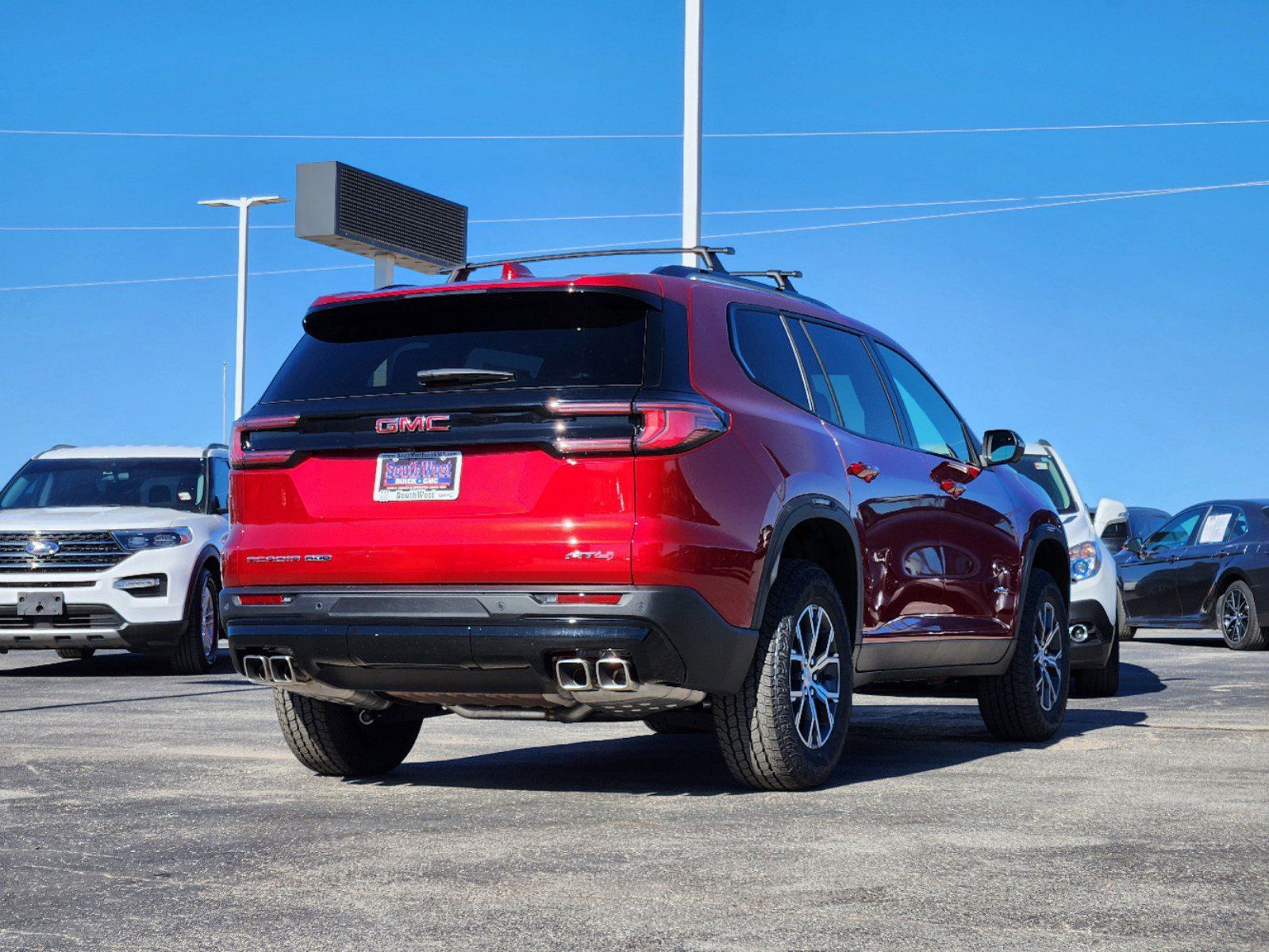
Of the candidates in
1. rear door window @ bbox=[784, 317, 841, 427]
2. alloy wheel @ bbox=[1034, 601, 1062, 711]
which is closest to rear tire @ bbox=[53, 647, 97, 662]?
alloy wheel @ bbox=[1034, 601, 1062, 711]

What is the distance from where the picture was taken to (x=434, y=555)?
6102 millimetres

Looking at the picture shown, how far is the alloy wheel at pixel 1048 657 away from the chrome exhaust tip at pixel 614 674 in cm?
332

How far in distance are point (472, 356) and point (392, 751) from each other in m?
2.04

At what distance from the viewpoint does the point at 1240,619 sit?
18.1m

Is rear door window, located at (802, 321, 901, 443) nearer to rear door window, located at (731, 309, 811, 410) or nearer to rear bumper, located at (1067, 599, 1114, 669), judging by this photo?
rear door window, located at (731, 309, 811, 410)

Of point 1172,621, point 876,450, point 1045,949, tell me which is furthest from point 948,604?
point 1172,621

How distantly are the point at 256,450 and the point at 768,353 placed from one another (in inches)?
76.7

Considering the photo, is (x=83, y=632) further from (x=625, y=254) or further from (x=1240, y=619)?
(x=1240, y=619)

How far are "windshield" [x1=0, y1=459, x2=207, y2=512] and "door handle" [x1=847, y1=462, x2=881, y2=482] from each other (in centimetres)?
868

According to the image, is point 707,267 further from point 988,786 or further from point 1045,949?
point 1045,949

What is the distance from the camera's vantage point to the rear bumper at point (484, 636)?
5930 mm

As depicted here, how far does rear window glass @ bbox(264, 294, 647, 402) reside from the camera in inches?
245

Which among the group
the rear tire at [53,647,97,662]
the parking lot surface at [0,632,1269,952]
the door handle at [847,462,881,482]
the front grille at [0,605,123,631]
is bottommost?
the rear tire at [53,647,97,662]

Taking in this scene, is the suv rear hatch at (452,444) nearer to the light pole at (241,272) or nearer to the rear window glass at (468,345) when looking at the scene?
the rear window glass at (468,345)
